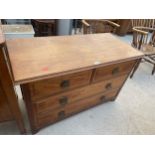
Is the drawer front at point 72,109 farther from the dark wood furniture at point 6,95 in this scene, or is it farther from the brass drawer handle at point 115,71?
the brass drawer handle at point 115,71

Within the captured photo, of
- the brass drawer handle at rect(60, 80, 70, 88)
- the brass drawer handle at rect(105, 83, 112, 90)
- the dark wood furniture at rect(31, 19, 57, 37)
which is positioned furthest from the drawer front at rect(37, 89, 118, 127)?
the dark wood furniture at rect(31, 19, 57, 37)

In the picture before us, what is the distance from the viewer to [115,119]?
162 centimetres

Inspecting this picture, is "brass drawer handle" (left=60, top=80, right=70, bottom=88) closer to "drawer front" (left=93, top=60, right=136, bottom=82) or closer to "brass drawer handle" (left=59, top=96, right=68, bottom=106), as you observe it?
"brass drawer handle" (left=59, top=96, right=68, bottom=106)

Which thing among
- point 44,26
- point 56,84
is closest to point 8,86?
point 56,84

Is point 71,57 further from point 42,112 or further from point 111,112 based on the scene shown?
point 111,112

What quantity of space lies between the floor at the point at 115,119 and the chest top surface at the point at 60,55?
29.9 inches

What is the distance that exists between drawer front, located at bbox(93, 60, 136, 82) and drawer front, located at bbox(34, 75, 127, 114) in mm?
73

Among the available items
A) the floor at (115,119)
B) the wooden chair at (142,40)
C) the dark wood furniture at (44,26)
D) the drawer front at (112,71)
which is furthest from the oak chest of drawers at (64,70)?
the dark wood furniture at (44,26)

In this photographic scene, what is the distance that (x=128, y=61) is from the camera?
1.28 m

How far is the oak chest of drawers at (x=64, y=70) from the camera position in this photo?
941 mm

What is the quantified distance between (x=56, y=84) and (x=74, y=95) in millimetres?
280

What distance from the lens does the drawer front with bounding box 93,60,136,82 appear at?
1.18 metres
